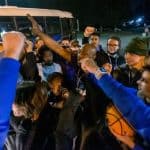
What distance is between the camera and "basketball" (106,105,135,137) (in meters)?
3.11

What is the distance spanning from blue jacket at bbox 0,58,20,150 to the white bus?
10.6m

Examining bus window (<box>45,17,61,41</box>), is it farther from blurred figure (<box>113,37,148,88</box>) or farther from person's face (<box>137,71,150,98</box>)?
person's face (<box>137,71,150,98</box>)

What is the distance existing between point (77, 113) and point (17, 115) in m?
0.65

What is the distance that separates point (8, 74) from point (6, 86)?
4 centimetres

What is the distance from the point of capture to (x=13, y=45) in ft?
5.15

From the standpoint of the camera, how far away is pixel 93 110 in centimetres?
436

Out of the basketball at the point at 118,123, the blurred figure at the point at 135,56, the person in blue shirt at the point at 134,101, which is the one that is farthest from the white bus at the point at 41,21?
the person in blue shirt at the point at 134,101

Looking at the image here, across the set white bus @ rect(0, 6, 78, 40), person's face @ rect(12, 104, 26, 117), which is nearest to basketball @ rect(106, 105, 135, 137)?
person's face @ rect(12, 104, 26, 117)

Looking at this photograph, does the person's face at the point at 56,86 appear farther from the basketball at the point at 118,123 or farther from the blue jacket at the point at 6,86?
the blue jacket at the point at 6,86

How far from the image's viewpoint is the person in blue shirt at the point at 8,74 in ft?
4.82

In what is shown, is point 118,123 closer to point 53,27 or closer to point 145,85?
point 145,85

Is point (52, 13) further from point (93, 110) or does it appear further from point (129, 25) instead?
point (129, 25)

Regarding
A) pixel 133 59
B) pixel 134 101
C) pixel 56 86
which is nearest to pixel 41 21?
pixel 56 86

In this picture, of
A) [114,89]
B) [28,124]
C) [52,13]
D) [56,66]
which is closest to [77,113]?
[28,124]
